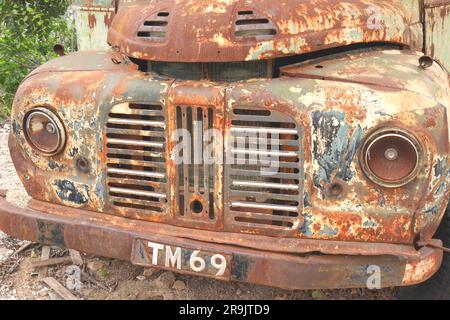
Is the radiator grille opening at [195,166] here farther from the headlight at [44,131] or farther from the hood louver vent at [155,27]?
the headlight at [44,131]

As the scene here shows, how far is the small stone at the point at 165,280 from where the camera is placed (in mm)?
3615

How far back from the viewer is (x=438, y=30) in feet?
11.4

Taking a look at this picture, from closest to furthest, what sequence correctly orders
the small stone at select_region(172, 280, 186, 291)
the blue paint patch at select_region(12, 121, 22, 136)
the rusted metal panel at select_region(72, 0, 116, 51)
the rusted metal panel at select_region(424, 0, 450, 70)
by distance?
the blue paint patch at select_region(12, 121, 22, 136) < the rusted metal panel at select_region(424, 0, 450, 70) < the small stone at select_region(172, 280, 186, 291) < the rusted metal panel at select_region(72, 0, 116, 51)

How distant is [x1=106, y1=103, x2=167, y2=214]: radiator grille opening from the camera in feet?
9.16

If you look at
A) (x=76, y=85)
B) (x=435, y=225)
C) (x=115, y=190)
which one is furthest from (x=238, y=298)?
(x=76, y=85)

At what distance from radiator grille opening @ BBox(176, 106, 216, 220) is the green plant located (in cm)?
400

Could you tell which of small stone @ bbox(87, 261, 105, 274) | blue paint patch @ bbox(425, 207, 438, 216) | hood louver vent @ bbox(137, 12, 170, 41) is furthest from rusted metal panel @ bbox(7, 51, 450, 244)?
small stone @ bbox(87, 261, 105, 274)

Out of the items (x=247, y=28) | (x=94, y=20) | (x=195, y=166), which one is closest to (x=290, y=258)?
(x=195, y=166)

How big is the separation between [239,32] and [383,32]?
848mm

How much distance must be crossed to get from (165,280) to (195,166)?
1.22 metres

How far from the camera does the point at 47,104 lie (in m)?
2.99

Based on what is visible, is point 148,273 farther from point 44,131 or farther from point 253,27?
point 253,27

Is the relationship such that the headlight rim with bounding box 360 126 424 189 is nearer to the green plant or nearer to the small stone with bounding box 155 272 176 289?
the small stone with bounding box 155 272 176 289

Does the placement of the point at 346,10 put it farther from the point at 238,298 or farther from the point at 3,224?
the point at 3,224
